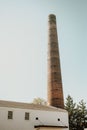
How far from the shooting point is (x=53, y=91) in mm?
33406

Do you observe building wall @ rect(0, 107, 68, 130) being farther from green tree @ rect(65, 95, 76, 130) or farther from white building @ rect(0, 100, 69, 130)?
green tree @ rect(65, 95, 76, 130)

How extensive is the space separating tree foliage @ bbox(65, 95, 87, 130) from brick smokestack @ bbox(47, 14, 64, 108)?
1094 cm

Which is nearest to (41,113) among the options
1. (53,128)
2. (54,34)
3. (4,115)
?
(53,128)

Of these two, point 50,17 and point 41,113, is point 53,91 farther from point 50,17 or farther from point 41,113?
point 50,17

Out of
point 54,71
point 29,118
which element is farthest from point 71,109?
point 29,118

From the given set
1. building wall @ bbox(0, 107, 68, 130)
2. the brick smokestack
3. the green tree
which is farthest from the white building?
the green tree

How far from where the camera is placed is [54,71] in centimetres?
3456

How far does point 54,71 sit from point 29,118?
11932 millimetres

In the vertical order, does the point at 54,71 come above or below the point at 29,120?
above

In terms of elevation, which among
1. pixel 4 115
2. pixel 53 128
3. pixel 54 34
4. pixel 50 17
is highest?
pixel 50 17

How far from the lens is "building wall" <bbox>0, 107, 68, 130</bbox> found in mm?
22875

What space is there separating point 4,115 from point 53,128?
248 inches

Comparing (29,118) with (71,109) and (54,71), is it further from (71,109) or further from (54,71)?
(71,109)

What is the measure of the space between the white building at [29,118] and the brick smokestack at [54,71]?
18.7ft
